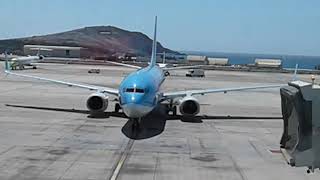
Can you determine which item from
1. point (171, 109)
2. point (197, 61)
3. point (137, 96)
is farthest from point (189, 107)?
point (197, 61)

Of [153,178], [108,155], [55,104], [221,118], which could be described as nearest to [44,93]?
[55,104]

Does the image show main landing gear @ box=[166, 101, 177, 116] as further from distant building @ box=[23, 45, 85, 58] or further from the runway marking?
distant building @ box=[23, 45, 85, 58]

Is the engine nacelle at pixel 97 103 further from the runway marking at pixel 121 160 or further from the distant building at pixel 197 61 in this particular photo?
the distant building at pixel 197 61

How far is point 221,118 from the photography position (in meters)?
29.5

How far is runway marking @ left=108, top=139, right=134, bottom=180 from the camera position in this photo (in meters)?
14.2

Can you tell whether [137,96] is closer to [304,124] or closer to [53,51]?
[304,124]

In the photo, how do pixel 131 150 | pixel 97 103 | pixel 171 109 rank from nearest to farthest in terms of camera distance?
1. pixel 131 150
2. pixel 97 103
3. pixel 171 109

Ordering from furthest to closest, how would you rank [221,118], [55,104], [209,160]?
[55,104] < [221,118] < [209,160]

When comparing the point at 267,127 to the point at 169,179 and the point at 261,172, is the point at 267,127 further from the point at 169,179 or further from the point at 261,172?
the point at 169,179

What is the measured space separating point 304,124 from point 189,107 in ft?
75.2

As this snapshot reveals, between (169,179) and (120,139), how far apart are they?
726 centimetres

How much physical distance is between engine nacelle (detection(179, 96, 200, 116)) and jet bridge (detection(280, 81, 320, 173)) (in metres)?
22.4

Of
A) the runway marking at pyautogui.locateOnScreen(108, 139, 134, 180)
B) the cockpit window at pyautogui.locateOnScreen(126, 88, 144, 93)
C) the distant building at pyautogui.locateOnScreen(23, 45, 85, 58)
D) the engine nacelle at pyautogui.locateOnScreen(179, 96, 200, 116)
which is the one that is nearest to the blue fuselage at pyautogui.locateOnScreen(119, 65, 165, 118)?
the cockpit window at pyautogui.locateOnScreen(126, 88, 144, 93)

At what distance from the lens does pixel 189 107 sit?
2814 cm
